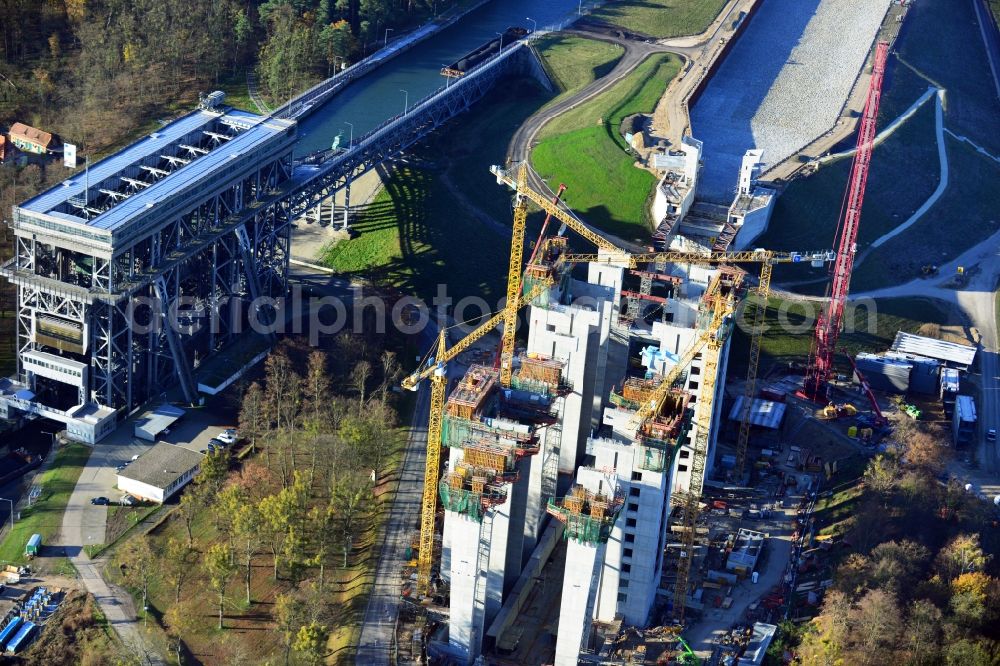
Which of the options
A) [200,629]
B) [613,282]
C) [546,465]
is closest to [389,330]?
[613,282]

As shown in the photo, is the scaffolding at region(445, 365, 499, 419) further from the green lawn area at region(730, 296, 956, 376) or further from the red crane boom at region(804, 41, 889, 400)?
the green lawn area at region(730, 296, 956, 376)

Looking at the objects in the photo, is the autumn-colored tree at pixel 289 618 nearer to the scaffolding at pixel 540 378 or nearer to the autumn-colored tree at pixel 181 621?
the autumn-colored tree at pixel 181 621

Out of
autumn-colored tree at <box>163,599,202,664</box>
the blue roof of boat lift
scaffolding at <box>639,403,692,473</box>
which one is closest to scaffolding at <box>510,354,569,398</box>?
scaffolding at <box>639,403,692,473</box>

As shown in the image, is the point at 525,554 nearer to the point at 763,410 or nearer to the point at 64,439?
the point at 763,410

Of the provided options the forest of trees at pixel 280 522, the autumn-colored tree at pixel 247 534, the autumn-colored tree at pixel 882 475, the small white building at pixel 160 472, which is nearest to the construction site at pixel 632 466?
the autumn-colored tree at pixel 882 475

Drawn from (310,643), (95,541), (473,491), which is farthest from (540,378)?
(95,541)

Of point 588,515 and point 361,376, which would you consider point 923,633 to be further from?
point 361,376
